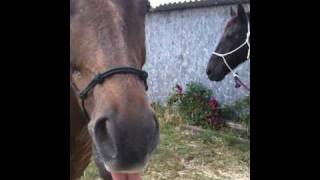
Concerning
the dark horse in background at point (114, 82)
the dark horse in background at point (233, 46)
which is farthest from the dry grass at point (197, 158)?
the dark horse in background at point (114, 82)

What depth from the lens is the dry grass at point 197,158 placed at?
4.52m

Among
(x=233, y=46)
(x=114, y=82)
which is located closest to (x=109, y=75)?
(x=114, y=82)

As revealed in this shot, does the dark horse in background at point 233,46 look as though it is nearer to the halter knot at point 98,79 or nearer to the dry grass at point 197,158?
the dry grass at point 197,158

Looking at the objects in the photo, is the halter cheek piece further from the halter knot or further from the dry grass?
the dry grass

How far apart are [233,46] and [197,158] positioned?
1.37 meters

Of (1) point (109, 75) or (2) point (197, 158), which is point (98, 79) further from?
(2) point (197, 158)

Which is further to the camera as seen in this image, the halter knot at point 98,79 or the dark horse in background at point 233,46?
the dark horse in background at point 233,46

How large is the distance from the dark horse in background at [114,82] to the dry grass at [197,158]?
270cm

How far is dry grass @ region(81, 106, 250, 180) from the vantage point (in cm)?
452

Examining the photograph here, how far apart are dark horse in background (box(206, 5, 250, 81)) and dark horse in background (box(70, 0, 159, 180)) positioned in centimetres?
345
